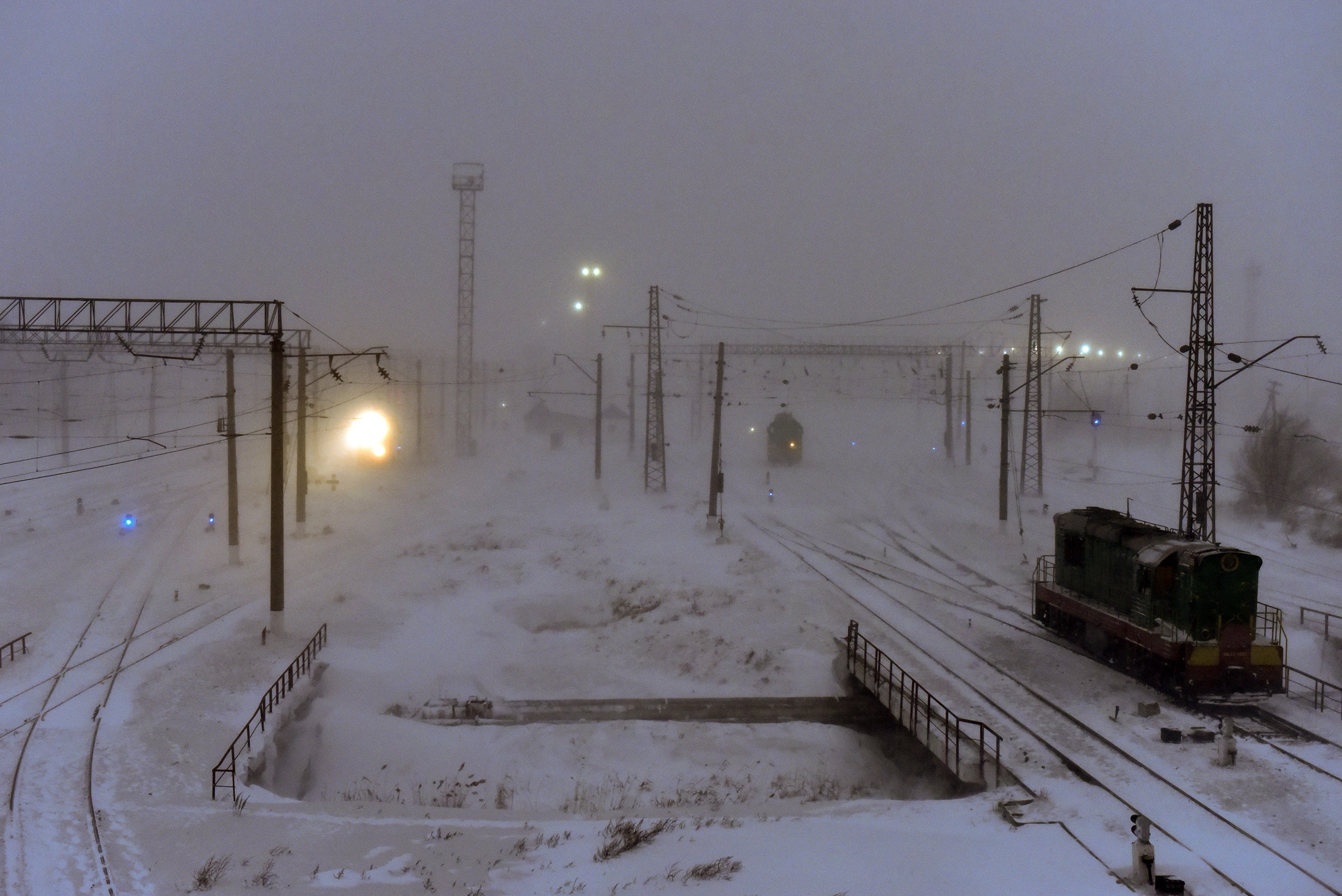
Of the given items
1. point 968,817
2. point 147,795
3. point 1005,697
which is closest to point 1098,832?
point 968,817

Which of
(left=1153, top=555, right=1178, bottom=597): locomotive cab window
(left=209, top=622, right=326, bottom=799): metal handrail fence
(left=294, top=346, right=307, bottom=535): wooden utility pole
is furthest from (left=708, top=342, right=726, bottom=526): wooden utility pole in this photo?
(left=1153, top=555, right=1178, bottom=597): locomotive cab window

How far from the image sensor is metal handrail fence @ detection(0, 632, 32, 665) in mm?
21875

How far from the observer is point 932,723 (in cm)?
1672

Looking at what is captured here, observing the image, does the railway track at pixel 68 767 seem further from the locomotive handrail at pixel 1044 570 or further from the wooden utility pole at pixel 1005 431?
the wooden utility pole at pixel 1005 431

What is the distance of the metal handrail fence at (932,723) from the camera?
47.4 ft

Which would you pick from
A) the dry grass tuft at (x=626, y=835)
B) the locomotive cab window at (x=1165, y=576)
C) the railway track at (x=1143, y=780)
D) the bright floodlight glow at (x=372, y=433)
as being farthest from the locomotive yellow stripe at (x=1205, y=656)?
the bright floodlight glow at (x=372, y=433)

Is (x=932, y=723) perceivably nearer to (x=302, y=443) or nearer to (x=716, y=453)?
(x=716, y=453)

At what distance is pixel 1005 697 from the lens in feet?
59.1

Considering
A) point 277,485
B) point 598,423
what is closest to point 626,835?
point 277,485

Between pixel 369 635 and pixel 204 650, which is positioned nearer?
pixel 204 650

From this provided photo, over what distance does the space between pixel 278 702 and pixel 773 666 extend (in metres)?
12.0

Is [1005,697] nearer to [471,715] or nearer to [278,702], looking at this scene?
[471,715]

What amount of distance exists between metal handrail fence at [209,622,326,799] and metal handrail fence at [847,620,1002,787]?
11.9 m

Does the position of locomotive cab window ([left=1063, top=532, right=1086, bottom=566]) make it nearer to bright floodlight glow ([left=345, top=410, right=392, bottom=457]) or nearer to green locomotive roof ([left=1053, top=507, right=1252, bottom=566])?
green locomotive roof ([left=1053, top=507, right=1252, bottom=566])
